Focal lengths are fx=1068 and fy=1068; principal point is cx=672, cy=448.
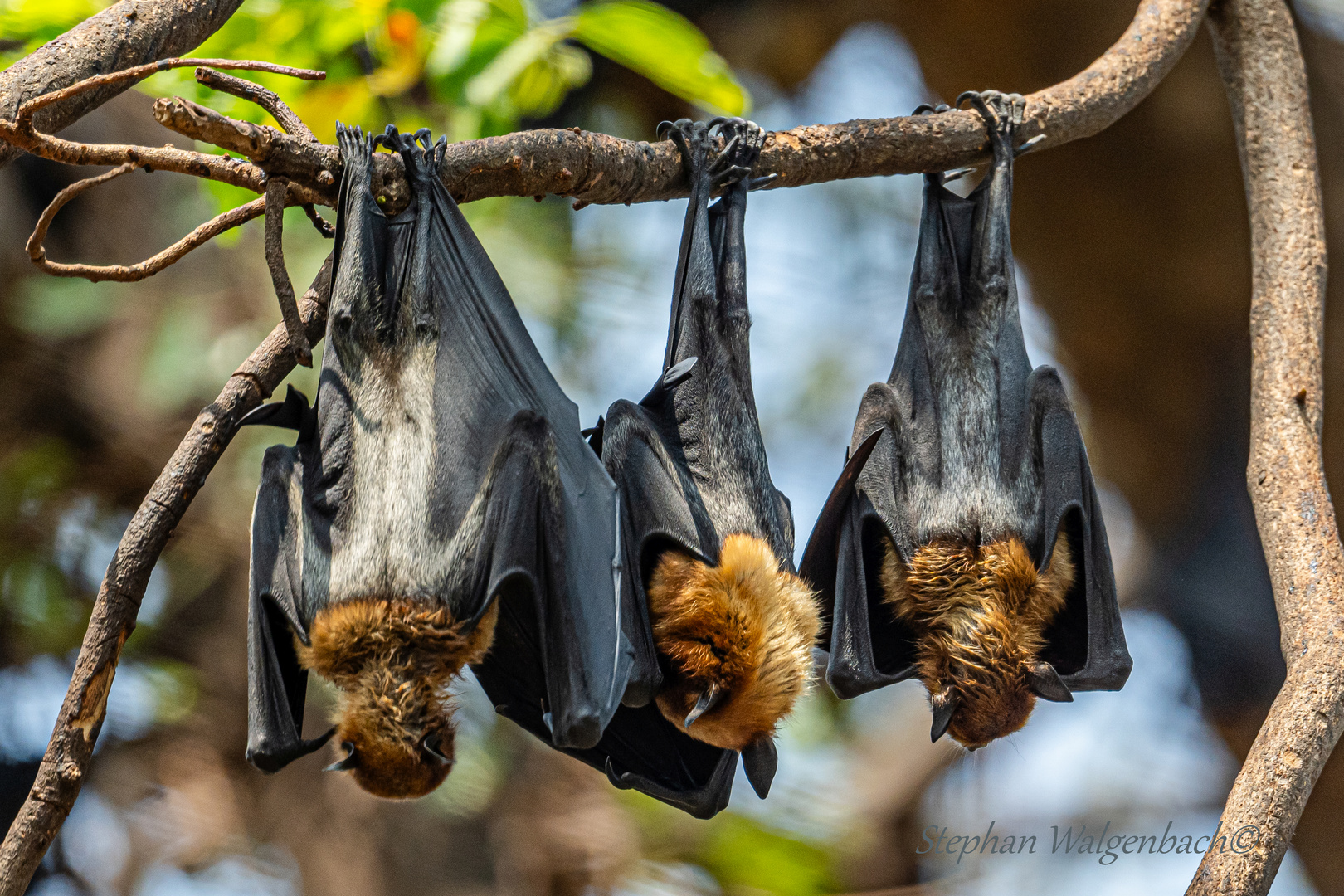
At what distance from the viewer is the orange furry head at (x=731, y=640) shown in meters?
2.87

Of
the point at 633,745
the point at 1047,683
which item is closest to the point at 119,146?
the point at 633,745

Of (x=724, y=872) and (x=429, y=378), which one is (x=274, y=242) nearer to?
(x=429, y=378)

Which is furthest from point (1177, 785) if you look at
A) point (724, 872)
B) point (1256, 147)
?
point (1256, 147)

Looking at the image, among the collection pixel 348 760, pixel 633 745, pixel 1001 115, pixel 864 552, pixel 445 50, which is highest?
pixel 445 50

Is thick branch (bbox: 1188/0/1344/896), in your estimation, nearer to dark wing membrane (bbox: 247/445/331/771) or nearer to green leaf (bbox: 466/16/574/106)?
dark wing membrane (bbox: 247/445/331/771)

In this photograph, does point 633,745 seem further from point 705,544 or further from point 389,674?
point 389,674

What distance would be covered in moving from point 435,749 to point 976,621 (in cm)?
175

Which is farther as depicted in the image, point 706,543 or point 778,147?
point 778,147

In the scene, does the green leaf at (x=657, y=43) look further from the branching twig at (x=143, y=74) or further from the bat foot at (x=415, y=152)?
the branching twig at (x=143, y=74)

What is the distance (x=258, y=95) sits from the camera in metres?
2.43

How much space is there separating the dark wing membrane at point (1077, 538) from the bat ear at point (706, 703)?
49.9 inches

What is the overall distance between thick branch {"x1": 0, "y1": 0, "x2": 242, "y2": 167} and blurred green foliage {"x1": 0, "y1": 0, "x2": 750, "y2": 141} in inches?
22.4

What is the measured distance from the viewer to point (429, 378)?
→ 2703mm

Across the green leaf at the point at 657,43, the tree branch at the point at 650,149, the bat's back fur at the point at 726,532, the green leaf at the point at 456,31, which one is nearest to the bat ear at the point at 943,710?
the bat's back fur at the point at 726,532
